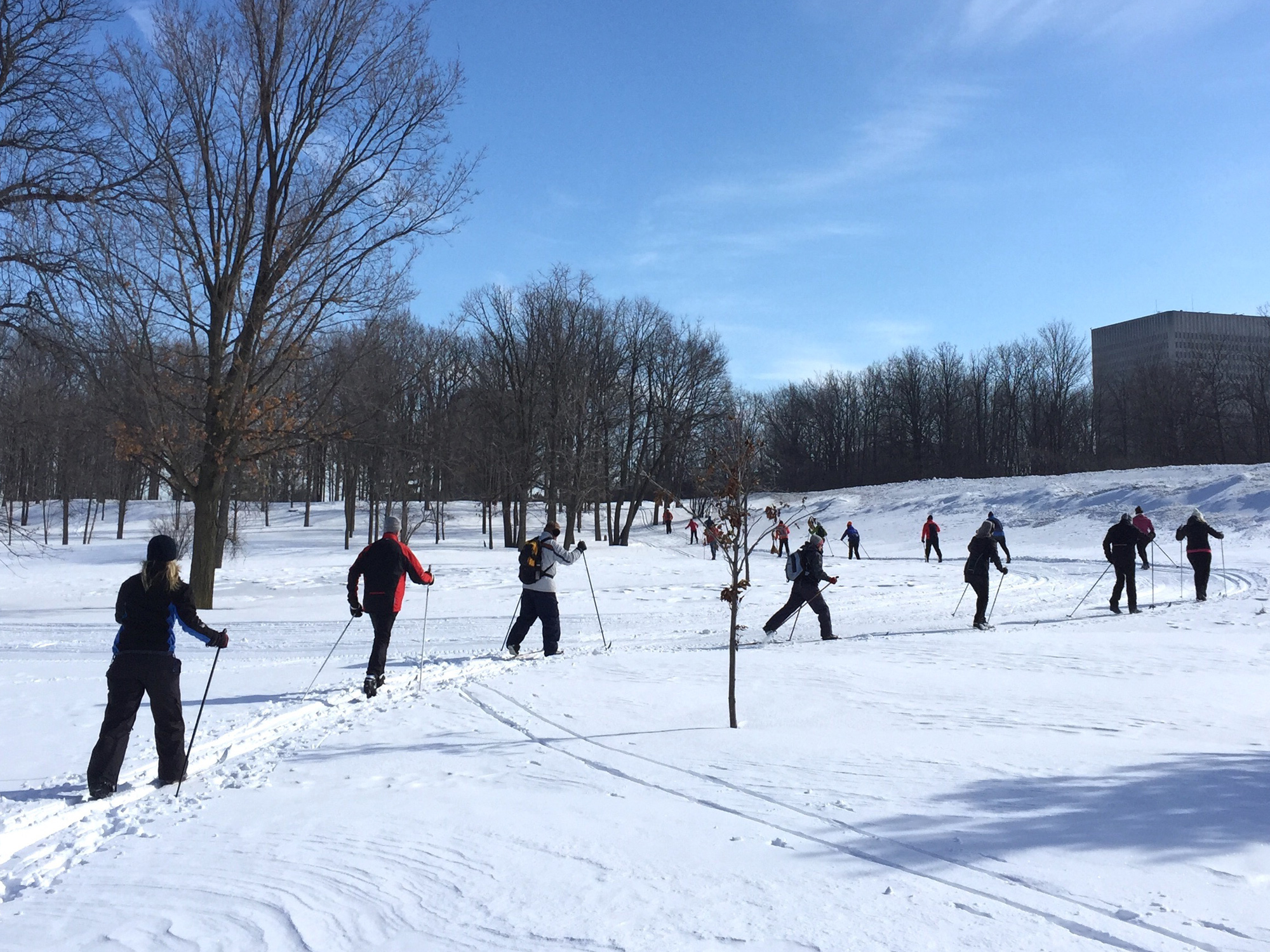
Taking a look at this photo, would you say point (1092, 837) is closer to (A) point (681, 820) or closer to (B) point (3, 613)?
(A) point (681, 820)

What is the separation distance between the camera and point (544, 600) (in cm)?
1203

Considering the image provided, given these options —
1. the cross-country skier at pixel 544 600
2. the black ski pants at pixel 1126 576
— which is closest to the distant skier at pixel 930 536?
the black ski pants at pixel 1126 576

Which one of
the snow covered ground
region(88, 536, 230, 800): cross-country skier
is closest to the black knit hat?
region(88, 536, 230, 800): cross-country skier

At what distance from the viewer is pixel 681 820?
16.9ft

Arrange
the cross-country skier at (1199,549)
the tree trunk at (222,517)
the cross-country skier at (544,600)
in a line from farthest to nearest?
the tree trunk at (222,517), the cross-country skier at (1199,549), the cross-country skier at (544,600)

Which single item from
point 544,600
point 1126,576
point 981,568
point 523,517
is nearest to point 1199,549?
point 1126,576

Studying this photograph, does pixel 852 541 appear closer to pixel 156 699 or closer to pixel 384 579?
pixel 384 579

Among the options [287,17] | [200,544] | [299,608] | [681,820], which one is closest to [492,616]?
[299,608]

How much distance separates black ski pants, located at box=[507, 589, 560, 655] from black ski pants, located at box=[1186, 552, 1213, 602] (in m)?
12.3

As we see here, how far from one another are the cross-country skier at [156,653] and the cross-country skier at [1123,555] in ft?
46.9

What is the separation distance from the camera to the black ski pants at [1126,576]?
1588cm

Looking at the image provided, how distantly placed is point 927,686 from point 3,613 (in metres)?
17.4

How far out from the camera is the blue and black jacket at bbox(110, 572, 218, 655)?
6258 millimetres

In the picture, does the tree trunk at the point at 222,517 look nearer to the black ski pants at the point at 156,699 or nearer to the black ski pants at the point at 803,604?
the black ski pants at the point at 803,604
